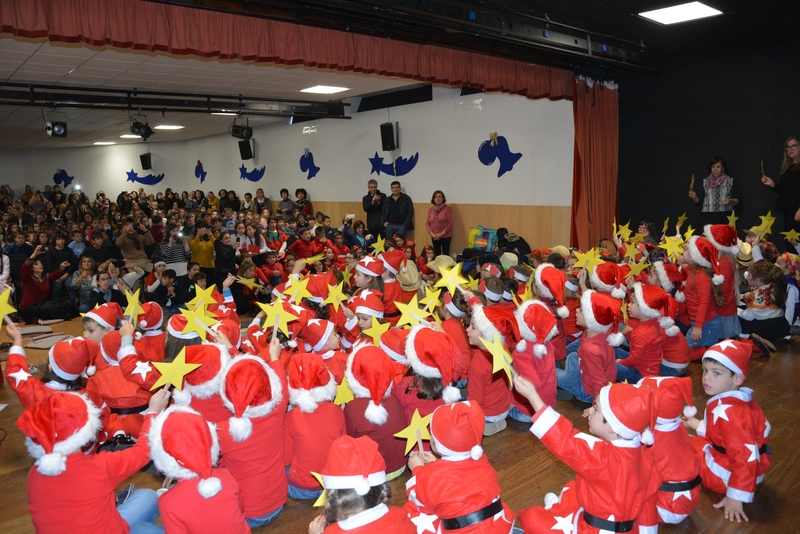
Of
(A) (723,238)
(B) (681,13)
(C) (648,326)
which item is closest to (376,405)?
(C) (648,326)

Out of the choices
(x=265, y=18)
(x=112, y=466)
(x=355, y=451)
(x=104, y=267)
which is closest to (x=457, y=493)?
(x=355, y=451)

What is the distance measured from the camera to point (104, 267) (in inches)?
241

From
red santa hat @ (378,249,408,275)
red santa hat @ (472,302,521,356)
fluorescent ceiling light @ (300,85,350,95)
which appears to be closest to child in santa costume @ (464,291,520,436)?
red santa hat @ (472,302,521,356)

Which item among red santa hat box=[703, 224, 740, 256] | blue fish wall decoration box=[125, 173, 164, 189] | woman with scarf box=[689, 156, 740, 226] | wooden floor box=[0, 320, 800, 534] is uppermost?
blue fish wall decoration box=[125, 173, 164, 189]

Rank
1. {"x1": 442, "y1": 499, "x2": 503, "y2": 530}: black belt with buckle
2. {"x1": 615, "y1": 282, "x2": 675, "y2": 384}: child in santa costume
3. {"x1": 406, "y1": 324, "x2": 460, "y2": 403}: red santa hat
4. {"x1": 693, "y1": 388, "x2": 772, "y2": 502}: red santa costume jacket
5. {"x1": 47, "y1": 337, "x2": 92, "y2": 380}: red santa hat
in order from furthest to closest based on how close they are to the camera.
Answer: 1. {"x1": 615, "y1": 282, "x2": 675, "y2": 384}: child in santa costume
2. {"x1": 47, "y1": 337, "x2": 92, "y2": 380}: red santa hat
3. {"x1": 406, "y1": 324, "x2": 460, "y2": 403}: red santa hat
4. {"x1": 693, "y1": 388, "x2": 772, "y2": 502}: red santa costume jacket
5. {"x1": 442, "y1": 499, "x2": 503, "y2": 530}: black belt with buckle

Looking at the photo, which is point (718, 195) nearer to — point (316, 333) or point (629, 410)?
point (316, 333)

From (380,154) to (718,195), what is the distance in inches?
245

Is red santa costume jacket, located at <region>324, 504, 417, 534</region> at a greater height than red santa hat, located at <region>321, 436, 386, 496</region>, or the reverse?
red santa hat, located at <region>321, 436, 386, 496</region>

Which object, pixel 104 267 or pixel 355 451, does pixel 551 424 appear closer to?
pixel 355 451

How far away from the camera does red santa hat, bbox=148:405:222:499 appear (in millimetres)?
1884

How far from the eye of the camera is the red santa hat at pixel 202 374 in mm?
2574

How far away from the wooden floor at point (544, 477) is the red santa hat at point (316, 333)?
93 cm

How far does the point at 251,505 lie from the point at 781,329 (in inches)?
184

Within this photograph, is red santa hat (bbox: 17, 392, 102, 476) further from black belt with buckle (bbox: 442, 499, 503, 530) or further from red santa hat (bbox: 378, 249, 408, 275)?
red santa hat (bbox: 378, 249, 408, 275)
